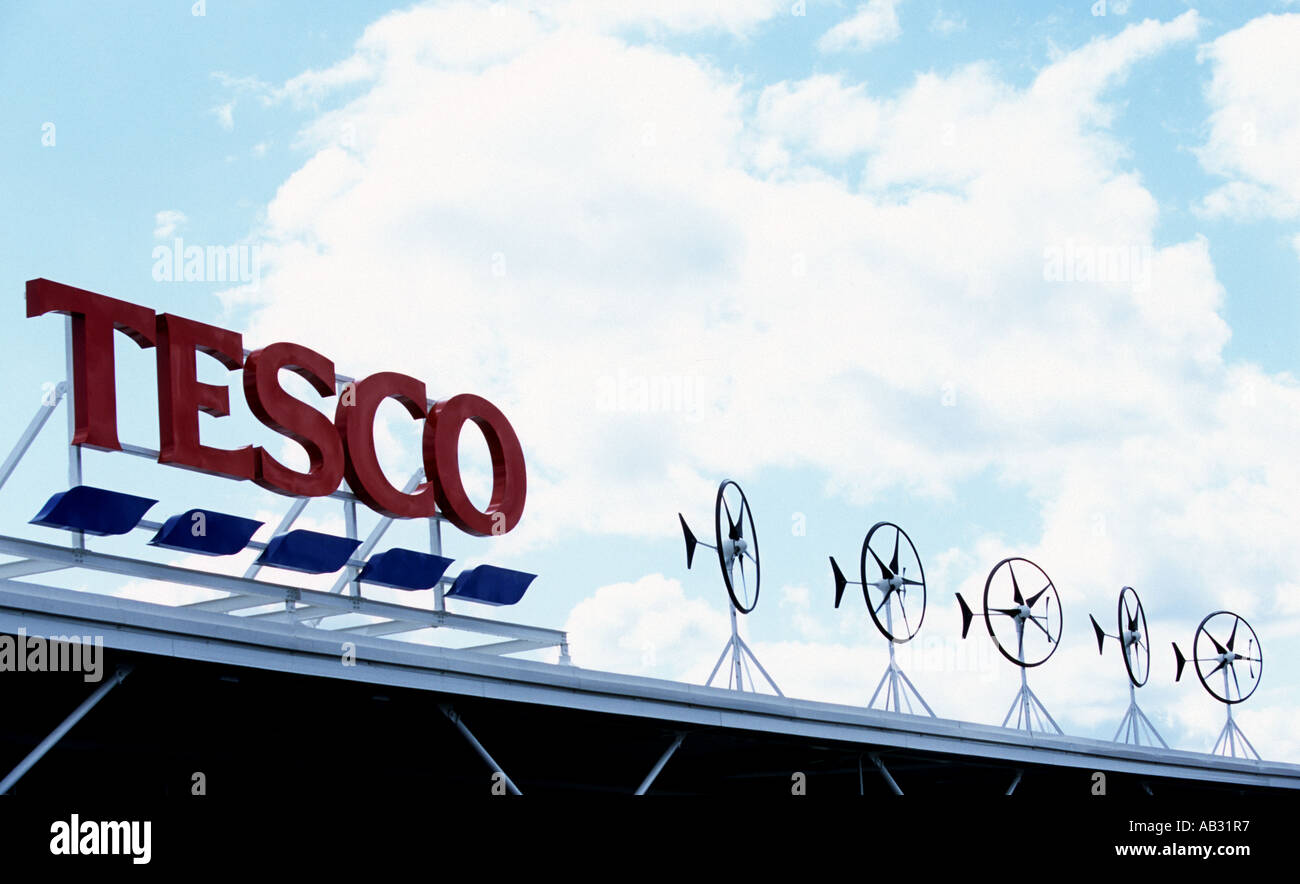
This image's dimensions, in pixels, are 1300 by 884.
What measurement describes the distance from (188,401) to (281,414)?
5.80 ft

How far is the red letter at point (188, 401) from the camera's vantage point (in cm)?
2327

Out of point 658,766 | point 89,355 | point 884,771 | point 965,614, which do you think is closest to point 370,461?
point 89,355

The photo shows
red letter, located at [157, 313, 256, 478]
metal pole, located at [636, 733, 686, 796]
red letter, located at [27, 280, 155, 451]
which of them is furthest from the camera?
red letter, located at [157, 313, 256, 478]

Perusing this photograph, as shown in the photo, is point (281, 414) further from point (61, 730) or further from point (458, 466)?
point (61, 730)

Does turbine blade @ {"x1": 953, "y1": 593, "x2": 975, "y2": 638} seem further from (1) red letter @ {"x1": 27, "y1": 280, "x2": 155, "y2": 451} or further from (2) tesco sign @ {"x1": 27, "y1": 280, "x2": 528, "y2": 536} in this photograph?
(1) red letter @ {"x1": 27, "y1": 280, "x2": 155, "y2": 451}

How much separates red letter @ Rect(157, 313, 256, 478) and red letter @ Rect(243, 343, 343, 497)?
16.0 inches

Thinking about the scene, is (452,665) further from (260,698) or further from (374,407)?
(374,407)

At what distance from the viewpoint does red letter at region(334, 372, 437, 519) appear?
25875 millimetres

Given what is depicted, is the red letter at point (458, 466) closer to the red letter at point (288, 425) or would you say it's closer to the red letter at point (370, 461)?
the red letter at point (370, 461)

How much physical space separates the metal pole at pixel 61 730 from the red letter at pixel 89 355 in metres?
5.12

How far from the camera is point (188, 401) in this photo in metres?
23.8

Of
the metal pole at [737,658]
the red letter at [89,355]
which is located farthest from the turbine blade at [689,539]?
the red letter at [89,355]

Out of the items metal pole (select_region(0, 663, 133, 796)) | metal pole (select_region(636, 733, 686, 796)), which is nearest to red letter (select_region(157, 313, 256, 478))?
metal pole (select_region(0, 663, 133, 796))
